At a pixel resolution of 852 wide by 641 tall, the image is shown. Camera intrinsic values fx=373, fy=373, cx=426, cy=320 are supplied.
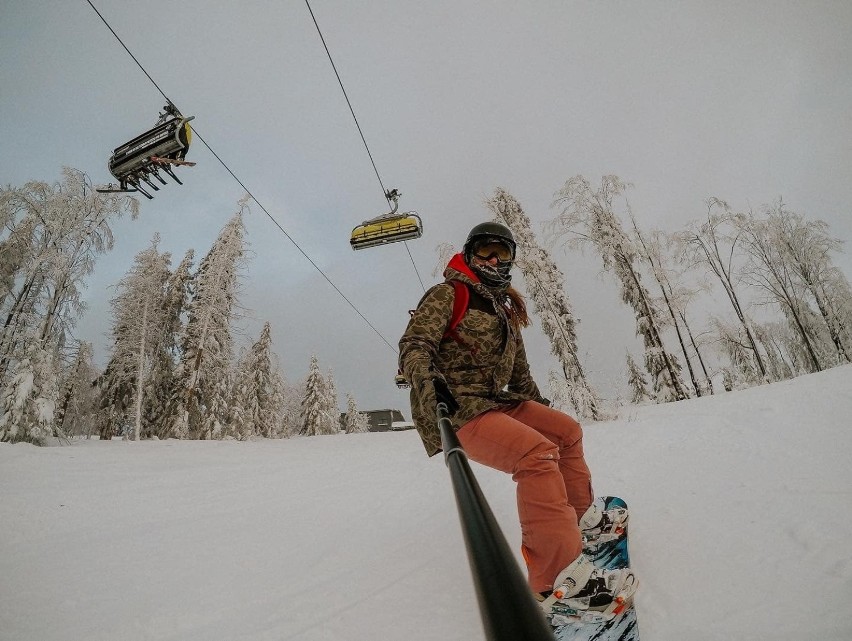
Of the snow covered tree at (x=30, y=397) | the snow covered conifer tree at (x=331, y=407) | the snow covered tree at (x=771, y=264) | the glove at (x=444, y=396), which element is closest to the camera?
the glove at (x=444, y=396)

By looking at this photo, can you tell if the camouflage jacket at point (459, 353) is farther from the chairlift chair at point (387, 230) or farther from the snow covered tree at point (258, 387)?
the snow covered tree at point (258, 387)

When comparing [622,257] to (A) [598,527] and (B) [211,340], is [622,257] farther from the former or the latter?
(B) [211,340]

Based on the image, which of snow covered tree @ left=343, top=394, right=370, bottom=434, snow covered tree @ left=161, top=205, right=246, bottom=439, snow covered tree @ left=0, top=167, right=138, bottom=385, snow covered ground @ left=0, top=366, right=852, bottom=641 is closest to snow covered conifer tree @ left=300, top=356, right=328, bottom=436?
snow covered tree @ left=161, top=205, right=246, bottom=439

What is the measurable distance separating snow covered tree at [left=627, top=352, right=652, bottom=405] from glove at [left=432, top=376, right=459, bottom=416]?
21.6 metres

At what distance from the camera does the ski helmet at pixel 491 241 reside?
2.85m

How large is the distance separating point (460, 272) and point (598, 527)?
2.01 m

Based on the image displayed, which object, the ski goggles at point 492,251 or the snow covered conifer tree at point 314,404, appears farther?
the snow covered conifer tree at point 314,404

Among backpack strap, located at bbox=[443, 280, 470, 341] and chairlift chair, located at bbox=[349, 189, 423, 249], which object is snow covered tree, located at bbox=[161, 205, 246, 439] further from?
backpack strap, located at bbox=[443, 280, 470, 341]

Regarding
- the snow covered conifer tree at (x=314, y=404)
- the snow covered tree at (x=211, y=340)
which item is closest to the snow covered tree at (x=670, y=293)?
the snow covered tree at (x=211, y=340)

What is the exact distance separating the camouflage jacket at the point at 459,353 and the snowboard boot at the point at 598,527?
0.87 meters

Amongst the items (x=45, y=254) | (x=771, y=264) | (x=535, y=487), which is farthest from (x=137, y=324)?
(x=771, y=264)

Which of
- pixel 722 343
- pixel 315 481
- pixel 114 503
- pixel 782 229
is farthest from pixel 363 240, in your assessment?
pixel 782 229

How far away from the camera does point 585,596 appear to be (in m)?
1.83

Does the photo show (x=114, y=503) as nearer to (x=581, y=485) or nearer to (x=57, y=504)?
(x=57, y=504)
